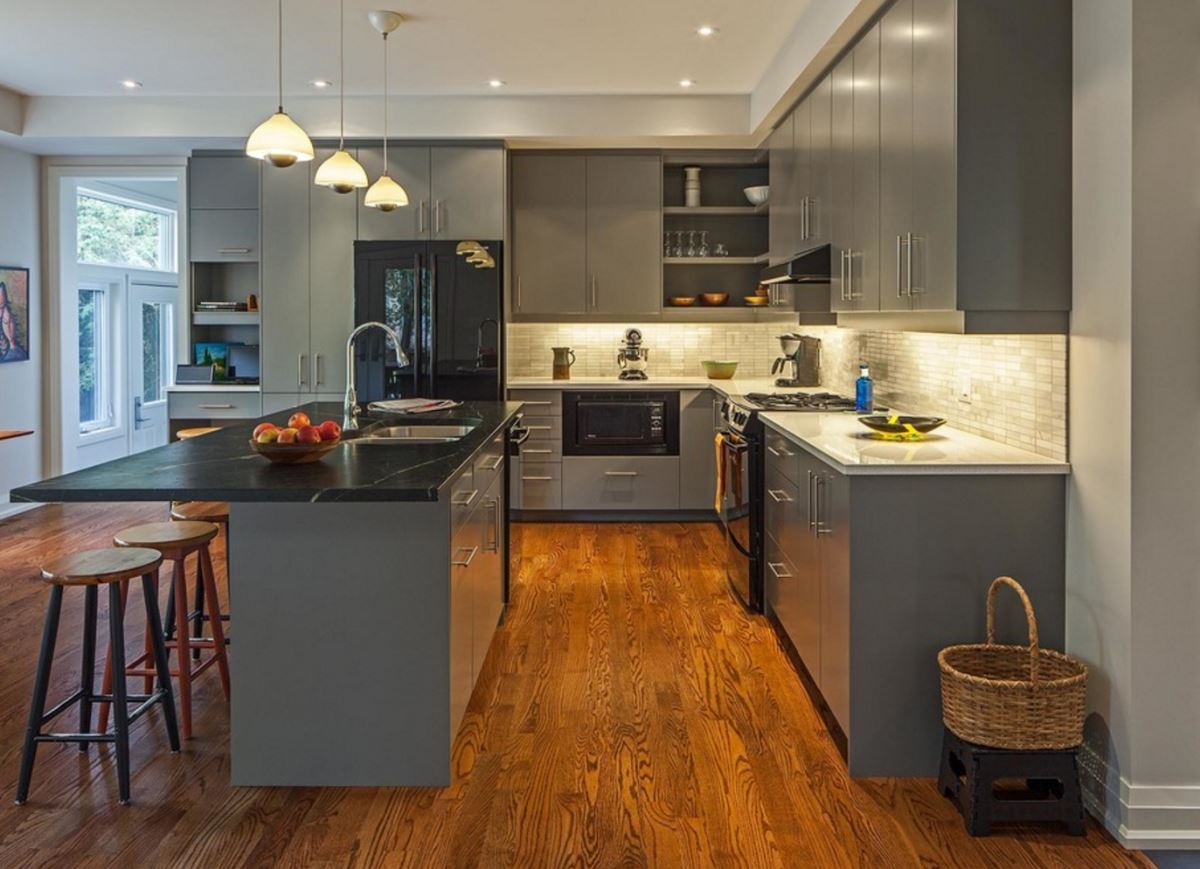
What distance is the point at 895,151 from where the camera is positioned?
3531mm

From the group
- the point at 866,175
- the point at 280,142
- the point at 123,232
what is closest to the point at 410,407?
the point at 280,142

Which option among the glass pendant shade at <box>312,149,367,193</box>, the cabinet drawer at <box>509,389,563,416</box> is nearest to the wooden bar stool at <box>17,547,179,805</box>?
the glass pendant shade at <box>312,149,367,193</box>

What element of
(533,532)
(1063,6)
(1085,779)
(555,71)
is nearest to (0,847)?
(1085,779)

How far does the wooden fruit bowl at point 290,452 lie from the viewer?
2781mm

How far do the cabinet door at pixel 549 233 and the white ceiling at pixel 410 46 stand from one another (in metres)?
0.72

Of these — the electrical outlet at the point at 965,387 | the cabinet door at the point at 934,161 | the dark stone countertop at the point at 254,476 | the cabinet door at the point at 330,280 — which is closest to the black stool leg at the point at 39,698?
the dark stone countertop at the point at 254,476

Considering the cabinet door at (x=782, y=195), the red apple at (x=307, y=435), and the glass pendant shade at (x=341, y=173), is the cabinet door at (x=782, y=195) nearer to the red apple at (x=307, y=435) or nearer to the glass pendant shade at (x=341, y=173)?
the glass pendant shade at (x=341, y=173)

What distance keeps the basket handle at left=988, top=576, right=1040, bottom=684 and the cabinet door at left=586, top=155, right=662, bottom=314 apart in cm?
438

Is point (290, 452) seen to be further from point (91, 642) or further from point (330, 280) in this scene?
point (330, 280)

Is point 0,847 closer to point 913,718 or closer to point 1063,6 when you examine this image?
point 913,718

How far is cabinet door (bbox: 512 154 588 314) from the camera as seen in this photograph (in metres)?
6.80

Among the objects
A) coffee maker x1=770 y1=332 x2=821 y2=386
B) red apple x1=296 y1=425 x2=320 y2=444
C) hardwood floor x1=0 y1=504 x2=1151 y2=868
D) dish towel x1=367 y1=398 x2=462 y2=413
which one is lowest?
hardwood floor x1=0 y1=504 x2=1151 y2=868

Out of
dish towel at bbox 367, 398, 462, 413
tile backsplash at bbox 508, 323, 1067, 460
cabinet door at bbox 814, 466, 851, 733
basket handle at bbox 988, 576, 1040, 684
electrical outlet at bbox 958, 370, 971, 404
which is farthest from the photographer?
dish towel at bbox 367, 398, 462, 413

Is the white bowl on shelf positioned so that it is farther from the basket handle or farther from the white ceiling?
the basket handle
